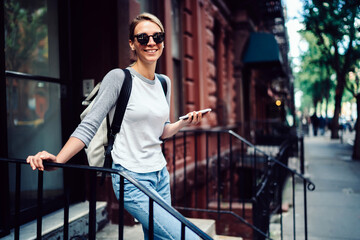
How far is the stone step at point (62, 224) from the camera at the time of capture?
2.99m

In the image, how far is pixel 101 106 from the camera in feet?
6.47

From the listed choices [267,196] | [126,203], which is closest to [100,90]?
[126,203]

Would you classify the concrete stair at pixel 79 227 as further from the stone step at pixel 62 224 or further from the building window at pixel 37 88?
the building window at pixel 37 88

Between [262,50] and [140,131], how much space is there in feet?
32.5

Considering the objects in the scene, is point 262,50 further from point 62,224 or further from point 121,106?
point 121,106

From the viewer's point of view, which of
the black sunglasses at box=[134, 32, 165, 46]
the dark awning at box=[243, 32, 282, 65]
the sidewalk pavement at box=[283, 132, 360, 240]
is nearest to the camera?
the black sunglasses at box=[134, 32, 165, 46]

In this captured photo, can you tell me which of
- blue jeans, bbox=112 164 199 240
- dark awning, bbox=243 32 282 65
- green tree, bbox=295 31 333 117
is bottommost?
blue jeans, bbox=112 164 199 240

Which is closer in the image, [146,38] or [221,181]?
[146,38]

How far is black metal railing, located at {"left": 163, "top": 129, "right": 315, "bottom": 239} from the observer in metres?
4.46

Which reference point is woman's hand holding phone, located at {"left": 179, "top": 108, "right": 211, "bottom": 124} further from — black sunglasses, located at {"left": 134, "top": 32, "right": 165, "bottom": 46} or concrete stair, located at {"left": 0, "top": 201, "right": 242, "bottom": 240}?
concrete stair, located at {"left": 0, "top": 201, "right": 242, "bottom": 240}

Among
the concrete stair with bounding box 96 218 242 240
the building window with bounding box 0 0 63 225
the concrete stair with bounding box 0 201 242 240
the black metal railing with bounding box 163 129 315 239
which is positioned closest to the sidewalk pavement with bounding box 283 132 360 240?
the black metal railing with bounding box 163 129 315 239

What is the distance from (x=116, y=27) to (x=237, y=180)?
6.98 m

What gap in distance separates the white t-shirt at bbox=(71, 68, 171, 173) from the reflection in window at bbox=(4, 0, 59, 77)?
2247 millimetres

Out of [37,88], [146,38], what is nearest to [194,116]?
[146,38]
